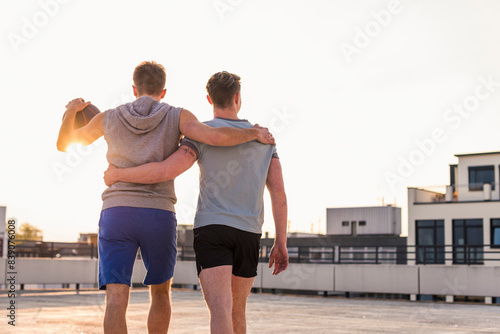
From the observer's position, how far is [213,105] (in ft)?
12.9

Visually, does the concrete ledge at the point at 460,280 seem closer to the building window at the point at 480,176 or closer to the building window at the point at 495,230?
the building window at the point at 495,230

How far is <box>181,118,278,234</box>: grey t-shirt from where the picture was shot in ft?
12.0

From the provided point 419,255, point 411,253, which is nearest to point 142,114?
point 411,253

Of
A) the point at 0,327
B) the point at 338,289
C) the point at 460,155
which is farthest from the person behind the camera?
the point at 460,155

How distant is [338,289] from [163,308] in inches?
583

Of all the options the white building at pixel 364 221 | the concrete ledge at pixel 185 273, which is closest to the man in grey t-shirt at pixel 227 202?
the concrete ledge at pixel 185 273

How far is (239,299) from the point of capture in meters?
3.76

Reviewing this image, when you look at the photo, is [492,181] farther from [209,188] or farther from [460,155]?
[209,188]

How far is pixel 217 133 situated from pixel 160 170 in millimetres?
361

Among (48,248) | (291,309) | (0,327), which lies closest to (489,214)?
(48,248)

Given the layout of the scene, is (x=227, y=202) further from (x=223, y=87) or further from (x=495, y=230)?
(x=495, y=230)

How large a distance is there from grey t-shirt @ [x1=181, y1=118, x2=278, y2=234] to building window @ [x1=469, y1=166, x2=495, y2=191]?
36.1 meters

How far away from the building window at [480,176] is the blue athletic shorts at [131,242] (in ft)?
119

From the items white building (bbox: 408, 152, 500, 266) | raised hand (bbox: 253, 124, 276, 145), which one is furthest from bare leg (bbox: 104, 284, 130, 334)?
white building (bbox: 408, 152, 500, 266)
